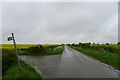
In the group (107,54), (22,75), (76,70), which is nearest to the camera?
(22,75)

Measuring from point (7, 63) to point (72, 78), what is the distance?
285 inches

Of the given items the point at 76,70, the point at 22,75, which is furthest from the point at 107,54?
the point at 22,75

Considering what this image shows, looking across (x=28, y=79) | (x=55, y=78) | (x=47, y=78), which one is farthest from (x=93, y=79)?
(x=28, y=79)

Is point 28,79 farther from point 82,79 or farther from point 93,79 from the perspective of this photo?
point 93,79

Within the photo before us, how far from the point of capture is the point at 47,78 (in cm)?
731

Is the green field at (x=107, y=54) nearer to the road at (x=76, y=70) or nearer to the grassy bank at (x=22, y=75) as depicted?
the road at (x=76, y=70)

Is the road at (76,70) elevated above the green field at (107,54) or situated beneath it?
situated beneath

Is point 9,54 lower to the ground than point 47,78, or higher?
higher

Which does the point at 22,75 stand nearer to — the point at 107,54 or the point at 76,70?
the point at 76,70

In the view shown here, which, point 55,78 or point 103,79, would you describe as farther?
point 55,78

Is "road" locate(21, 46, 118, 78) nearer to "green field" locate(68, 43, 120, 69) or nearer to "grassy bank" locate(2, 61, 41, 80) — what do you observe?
"grassy bank" locate(2, 61, 41, 80)

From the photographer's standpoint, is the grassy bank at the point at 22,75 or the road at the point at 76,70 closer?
the grassy bank at the point at 22,75

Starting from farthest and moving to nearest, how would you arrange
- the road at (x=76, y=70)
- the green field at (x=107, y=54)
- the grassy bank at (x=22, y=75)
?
the green field at (x=107, y=54)
the road at (x=76, y=70)
the grassy bank at (x=22, y=75)

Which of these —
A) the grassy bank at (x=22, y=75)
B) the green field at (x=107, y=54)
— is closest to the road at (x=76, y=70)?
the grassy bank at (x=22, y=75)
